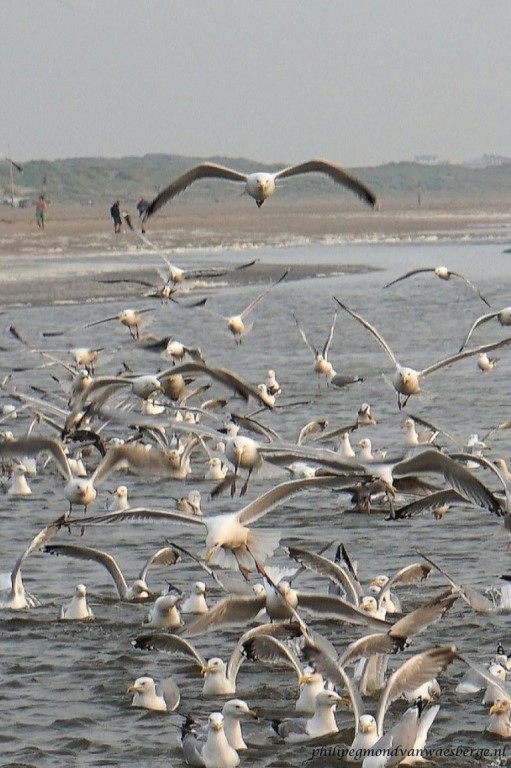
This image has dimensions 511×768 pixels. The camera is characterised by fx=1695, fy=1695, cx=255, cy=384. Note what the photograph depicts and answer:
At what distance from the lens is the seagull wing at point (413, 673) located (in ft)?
30.9

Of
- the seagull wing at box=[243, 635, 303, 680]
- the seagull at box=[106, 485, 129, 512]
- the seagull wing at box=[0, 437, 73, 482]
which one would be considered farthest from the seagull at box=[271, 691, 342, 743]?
the seagull at box=[106, 485, 129, 512]

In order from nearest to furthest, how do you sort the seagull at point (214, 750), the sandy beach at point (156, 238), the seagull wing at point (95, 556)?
the seagull at point (214, 750) < the seagull wing at point (95, 556) < the sandy beach at point (156, 238)

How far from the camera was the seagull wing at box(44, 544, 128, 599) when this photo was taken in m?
12.2

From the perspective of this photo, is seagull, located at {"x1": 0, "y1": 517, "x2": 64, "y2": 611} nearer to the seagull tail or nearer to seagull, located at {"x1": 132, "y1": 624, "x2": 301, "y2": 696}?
seagull, located at {"x1": 132, "y1": 624, "x2": 301, "y2": 696}

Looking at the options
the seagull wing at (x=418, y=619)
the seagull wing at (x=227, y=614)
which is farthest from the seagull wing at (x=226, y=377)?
the seagull wing at (x=418, y=619)

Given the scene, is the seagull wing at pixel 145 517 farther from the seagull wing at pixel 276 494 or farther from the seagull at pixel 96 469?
the seagull at pixel 96 469

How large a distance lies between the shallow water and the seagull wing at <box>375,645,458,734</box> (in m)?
0.45

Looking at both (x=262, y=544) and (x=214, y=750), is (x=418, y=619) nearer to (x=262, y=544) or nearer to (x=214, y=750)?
(x=262, y=544)

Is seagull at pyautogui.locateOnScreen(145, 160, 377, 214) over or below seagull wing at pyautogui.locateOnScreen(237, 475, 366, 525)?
over

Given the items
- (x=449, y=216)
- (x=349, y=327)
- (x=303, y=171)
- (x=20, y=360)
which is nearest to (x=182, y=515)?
(x=303, y=171)

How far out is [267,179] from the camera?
13320 mm

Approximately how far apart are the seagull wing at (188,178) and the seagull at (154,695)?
437cm

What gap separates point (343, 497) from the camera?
16.9 m

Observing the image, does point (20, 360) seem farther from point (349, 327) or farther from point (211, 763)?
point (211, 763)
